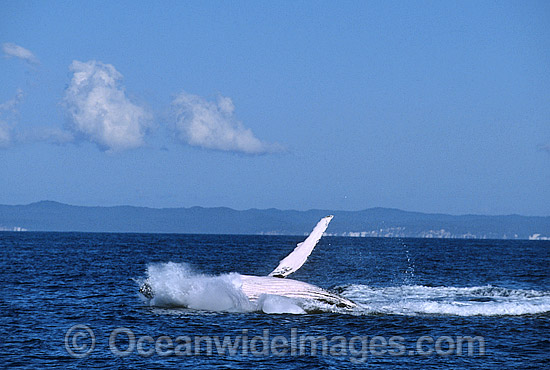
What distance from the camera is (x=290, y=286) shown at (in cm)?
2617

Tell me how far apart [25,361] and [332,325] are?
10.0 meters

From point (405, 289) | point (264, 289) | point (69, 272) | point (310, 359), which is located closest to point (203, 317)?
point (264, 289)

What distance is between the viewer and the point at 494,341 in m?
22.8

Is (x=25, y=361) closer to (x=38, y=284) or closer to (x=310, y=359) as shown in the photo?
(x=310, y=359)
